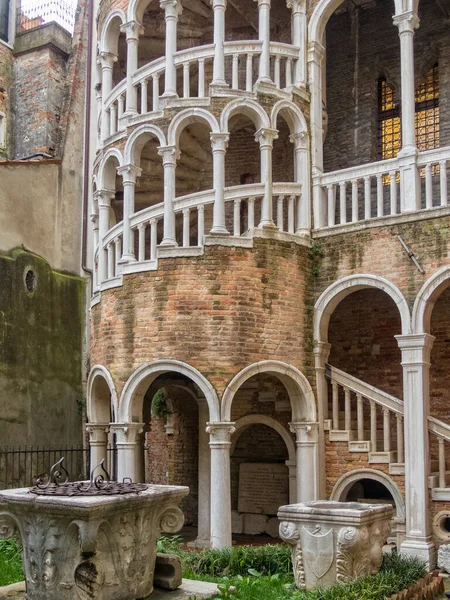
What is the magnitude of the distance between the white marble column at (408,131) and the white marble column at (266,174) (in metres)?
2.17

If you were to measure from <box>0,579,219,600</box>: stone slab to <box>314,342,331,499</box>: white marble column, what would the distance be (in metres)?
5.39

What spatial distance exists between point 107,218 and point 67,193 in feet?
13.2

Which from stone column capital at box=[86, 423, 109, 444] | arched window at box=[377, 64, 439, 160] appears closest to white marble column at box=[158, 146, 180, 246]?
stone column capital at box=[86, 423, 109, 444]

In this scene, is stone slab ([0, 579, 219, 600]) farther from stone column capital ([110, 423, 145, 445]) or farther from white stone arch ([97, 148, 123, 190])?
white stone arch ([97, 148, 123, 190])

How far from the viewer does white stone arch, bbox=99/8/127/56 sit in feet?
51.3

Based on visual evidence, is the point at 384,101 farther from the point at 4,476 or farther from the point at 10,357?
the point at 4,476

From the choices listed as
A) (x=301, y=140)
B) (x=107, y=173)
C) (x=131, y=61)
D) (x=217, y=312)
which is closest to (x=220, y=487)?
(x=217, y=312)

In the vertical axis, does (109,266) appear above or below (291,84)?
below

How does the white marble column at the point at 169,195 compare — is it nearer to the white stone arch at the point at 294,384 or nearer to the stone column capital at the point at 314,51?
the white stone arch at the point at 294,384

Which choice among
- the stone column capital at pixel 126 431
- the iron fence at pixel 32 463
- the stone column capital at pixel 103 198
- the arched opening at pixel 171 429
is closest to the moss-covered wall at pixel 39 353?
the iron fence at pixel 32 463

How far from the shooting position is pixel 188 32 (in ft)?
55.2

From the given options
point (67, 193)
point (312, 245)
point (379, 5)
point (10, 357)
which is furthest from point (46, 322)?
point (379, 5)

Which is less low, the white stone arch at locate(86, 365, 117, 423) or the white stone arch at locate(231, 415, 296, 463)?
the white stone arch at locate(86, 365, 117, 423)

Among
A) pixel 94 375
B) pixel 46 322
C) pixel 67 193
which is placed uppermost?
pixel 67 193
